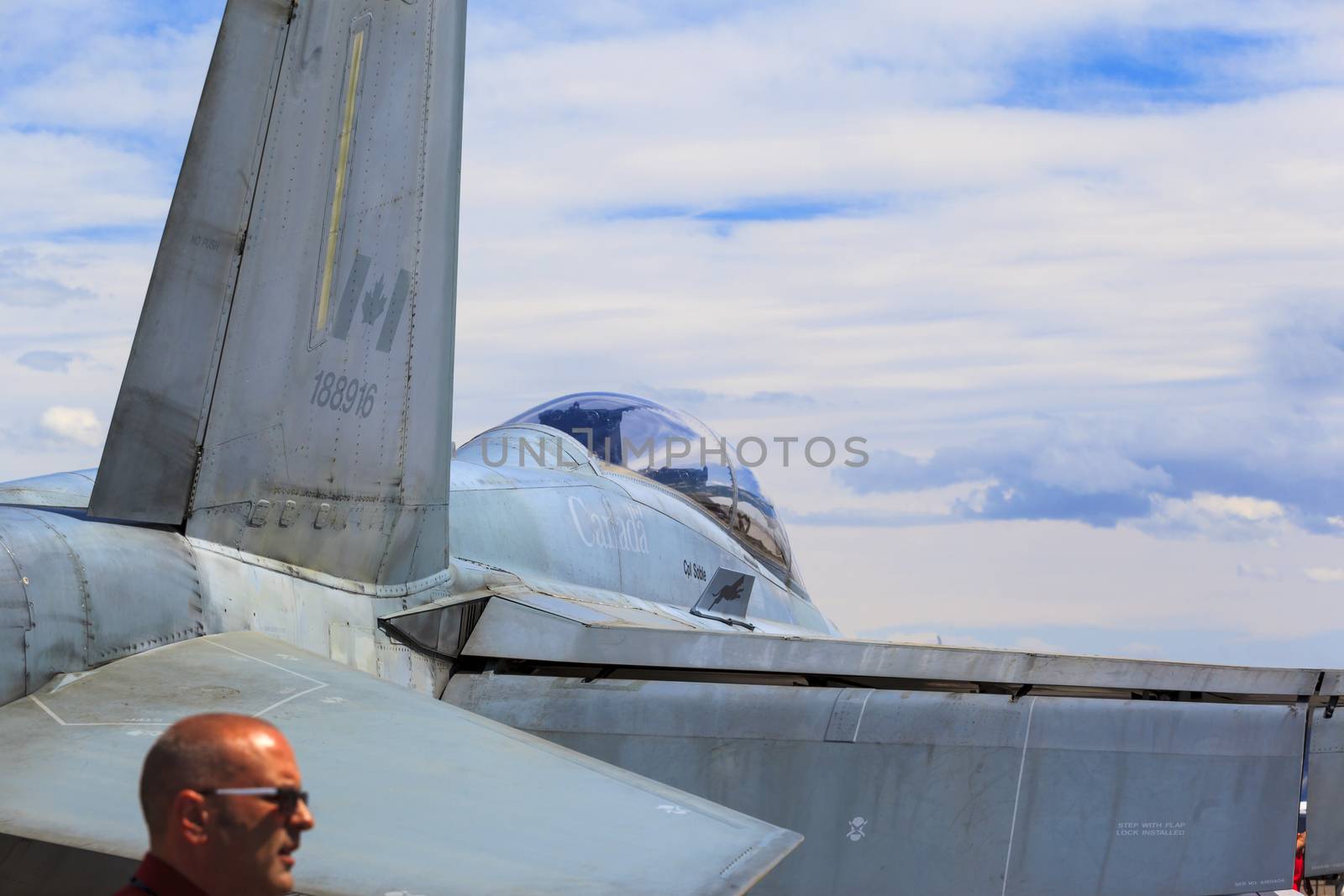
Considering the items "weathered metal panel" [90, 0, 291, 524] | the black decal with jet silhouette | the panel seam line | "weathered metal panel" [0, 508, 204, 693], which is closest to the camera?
"weathered metal panel" [0, 508, 204, 693]

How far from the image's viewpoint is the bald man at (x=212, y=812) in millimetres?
1475

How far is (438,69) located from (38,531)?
94.0 inches

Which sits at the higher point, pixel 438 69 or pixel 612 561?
pixel 438 69

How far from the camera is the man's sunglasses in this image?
1475 mm

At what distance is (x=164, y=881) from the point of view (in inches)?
58.0

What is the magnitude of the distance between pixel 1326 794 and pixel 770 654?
8.95 feet

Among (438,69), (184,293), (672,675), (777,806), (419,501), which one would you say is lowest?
(777,806)

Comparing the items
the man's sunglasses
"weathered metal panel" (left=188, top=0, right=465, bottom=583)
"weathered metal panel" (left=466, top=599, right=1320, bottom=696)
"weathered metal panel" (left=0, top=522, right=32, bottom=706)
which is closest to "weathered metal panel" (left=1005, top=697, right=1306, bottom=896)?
"weathered metal panel" (left=466, top=599, right=1320, bottom=696)

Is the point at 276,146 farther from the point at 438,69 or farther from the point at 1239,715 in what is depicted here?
the point at 1239,715

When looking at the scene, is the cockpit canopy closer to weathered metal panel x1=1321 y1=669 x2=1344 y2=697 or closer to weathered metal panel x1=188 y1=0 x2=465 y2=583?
weathered metal panel x1=188 y1=0 x2=465 y2=583

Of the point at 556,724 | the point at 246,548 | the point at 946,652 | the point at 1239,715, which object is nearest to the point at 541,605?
the point at 556,724

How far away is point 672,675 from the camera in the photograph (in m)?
5.23

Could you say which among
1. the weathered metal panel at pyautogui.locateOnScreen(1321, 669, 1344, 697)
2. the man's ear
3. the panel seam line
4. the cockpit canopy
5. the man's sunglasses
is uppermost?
the cockpit canopy

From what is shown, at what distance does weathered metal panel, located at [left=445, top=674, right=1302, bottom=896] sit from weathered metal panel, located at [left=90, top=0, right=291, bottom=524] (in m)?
1.54
